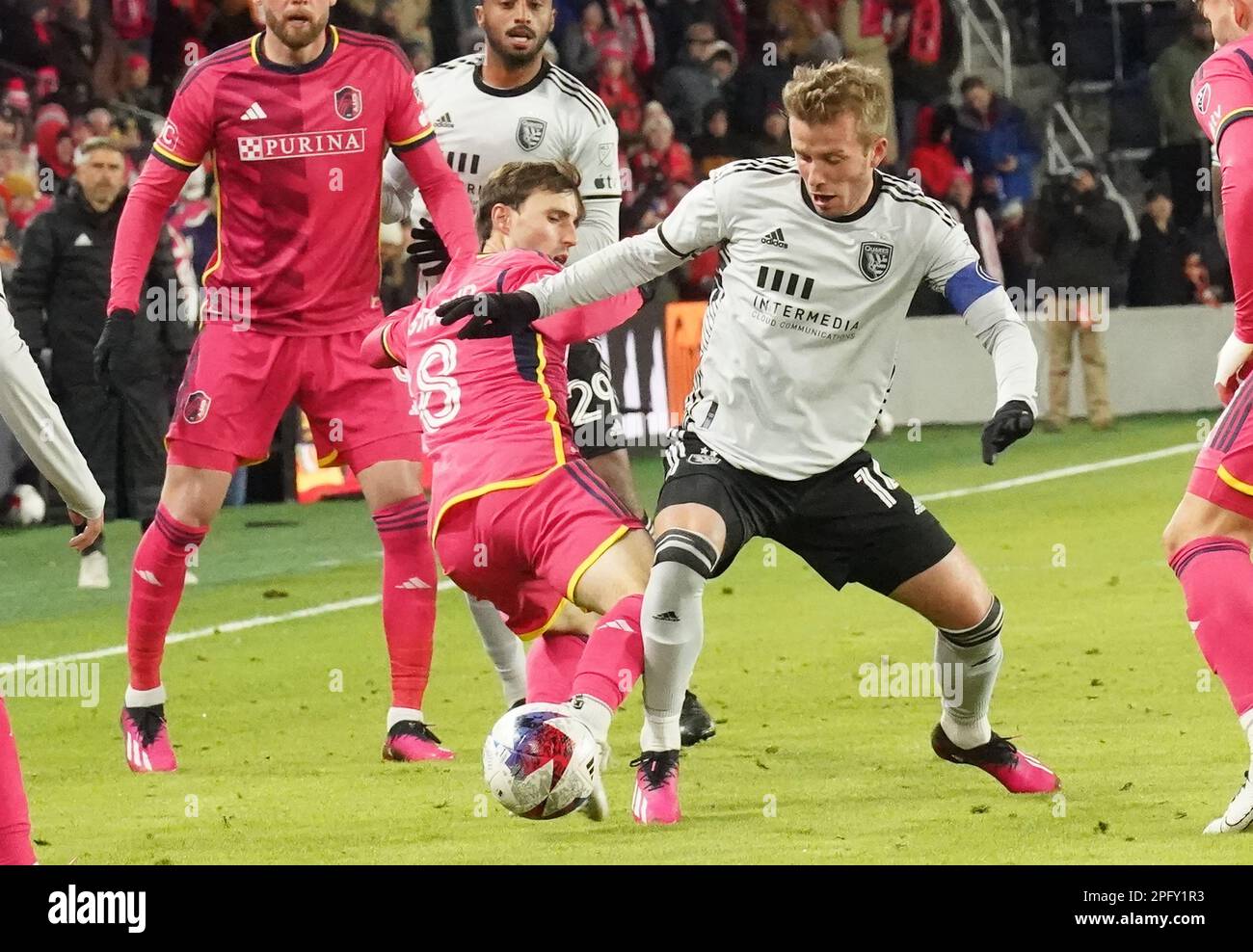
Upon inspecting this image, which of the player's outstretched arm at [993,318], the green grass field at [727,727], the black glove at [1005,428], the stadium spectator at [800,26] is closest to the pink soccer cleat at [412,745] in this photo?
the green grass field at [727,727]

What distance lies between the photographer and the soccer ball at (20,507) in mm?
13680

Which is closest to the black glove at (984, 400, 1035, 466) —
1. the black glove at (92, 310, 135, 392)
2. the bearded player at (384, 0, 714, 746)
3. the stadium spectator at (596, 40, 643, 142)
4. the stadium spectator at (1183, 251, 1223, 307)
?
the bearded player at (384, 0, 714, 746)

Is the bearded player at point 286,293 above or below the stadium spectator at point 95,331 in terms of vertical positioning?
above

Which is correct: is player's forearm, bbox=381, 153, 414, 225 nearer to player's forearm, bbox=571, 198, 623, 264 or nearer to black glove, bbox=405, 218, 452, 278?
black glove, bbox=405, 218, 452, 278

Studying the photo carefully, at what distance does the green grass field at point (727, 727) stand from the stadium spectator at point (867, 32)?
7745 mm

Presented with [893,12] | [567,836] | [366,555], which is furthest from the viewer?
[893,12]

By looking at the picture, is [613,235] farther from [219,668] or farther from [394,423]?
[219,668]

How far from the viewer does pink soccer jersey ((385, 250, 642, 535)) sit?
19.7 ft

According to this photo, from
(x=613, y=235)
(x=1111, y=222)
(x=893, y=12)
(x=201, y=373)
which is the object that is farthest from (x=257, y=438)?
(x=893, y=12)

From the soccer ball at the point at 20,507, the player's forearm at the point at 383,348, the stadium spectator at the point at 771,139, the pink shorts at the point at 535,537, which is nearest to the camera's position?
the pink shorts at the point at 535,537

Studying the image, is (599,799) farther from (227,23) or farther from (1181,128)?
(1181,128)

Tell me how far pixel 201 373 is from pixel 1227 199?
338cm

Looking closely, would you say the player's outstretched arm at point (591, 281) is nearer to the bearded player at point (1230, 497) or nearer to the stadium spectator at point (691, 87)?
the bearded player at point (1230, 497)

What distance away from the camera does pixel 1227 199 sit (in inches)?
210
